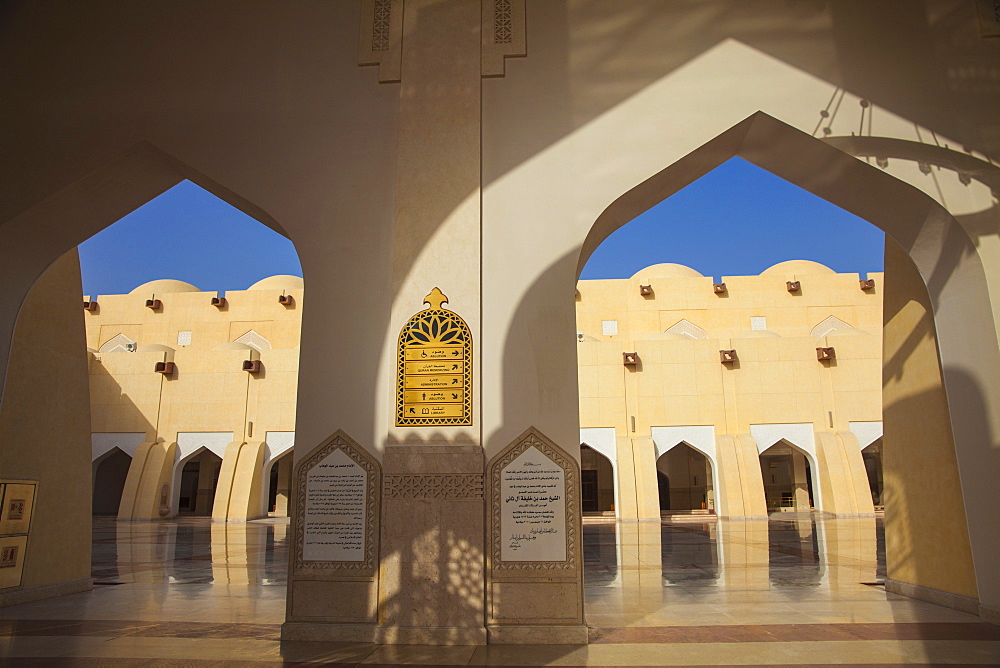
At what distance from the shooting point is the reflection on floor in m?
4.09

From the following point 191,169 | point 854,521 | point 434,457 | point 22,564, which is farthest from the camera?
point 854,521

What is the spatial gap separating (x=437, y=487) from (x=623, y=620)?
1.71 metres

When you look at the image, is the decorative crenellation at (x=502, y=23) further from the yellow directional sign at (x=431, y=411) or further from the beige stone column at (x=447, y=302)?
the yellow directional sign at (x=431, y=411)

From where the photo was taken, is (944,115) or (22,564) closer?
(944,115)

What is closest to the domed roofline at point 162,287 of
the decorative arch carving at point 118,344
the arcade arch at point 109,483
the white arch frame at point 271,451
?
the decorative arch carving at point 118,344

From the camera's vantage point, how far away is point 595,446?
1914 centimetres

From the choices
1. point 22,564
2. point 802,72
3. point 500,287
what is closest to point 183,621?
point 22,564

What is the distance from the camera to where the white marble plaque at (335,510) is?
15.4ft

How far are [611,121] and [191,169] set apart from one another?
3235 mm

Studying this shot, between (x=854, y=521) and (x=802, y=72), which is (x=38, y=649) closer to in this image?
(x=802, y=72)

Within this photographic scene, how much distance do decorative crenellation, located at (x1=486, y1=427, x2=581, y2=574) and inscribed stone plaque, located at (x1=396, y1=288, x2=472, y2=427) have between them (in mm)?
366

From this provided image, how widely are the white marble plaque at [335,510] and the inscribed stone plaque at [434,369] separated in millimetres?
500

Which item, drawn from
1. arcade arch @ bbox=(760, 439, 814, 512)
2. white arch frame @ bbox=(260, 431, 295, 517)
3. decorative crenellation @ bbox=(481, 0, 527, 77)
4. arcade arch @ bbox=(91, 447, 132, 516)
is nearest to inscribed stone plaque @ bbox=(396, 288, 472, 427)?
decorative crenellation @ bbox=(481, 0, 527, 77)

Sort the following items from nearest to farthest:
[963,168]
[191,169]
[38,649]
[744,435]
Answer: [38,649], [963,168], [191,169], [744,435]
